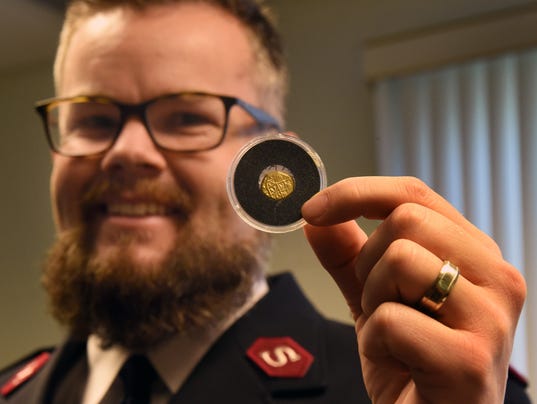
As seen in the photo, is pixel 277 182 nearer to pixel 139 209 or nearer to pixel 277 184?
pixel 277 184

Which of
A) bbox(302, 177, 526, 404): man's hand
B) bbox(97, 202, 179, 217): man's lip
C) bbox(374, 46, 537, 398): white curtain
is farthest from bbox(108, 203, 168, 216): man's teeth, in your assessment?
bbox(374, 46, 537, 398): white curtain

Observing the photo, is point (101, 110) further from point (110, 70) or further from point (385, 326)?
point (385, 326)

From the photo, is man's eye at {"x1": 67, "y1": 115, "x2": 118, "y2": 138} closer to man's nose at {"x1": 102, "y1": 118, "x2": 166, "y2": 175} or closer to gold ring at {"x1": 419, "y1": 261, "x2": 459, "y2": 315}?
man's nose at {"x1": 102, "y1": 118, "x2": 166, "y2": 175}

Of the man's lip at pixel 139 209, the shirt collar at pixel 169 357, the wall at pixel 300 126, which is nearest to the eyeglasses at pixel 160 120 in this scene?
the man's lip at pixel 139 209

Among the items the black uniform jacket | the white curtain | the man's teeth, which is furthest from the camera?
the white curtain

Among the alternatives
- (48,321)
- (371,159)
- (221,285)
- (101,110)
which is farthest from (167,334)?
(48,321)

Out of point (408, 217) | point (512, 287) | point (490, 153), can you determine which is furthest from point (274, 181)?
point (490, 153)

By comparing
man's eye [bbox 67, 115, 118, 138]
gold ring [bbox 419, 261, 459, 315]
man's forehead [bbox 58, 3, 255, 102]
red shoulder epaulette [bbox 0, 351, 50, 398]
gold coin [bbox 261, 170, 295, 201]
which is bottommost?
red shoulder epaulette [bbox 0, 351, 50, 398]

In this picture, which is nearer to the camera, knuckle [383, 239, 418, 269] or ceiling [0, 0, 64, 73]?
knuckle [383, 239, 418, 269]
